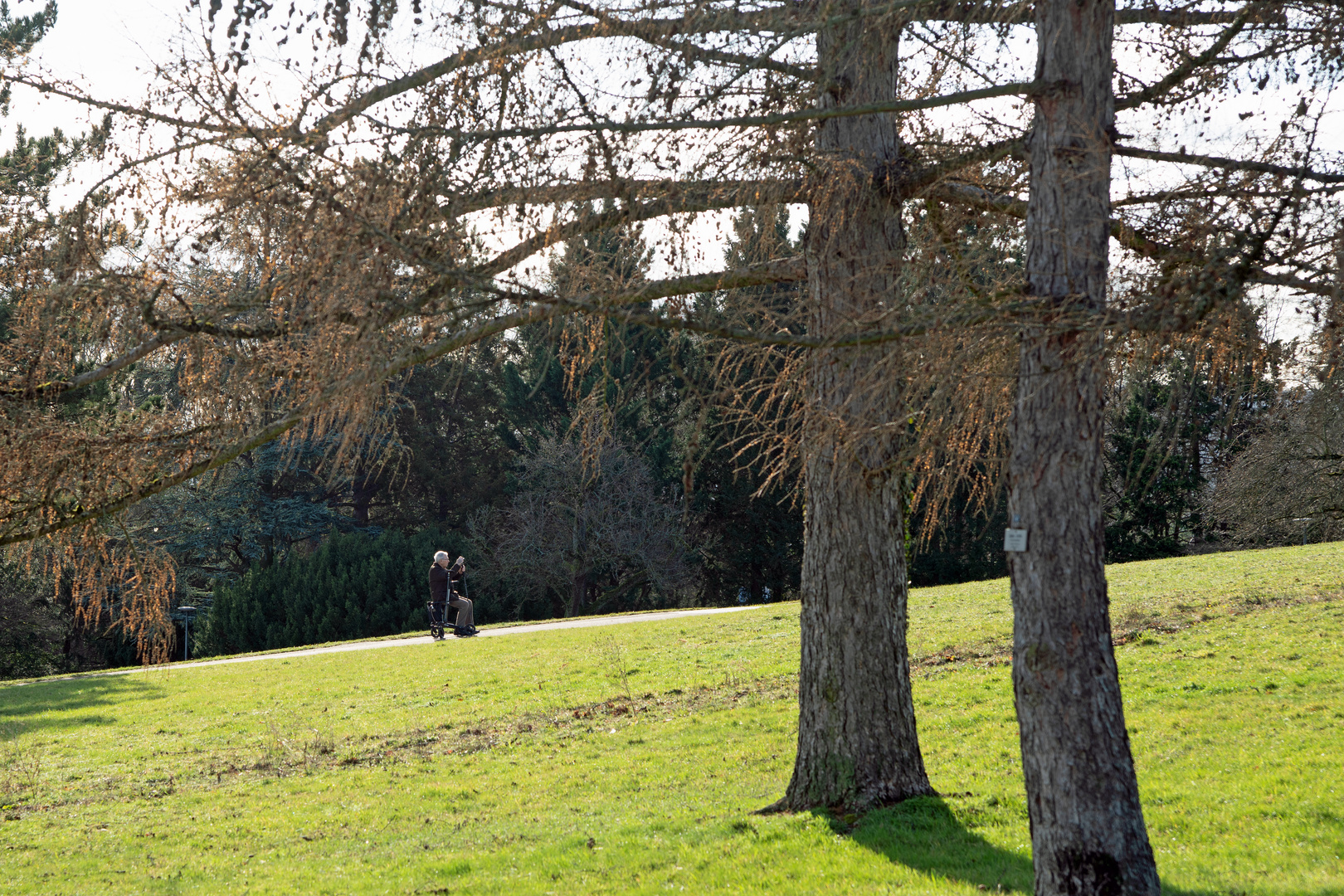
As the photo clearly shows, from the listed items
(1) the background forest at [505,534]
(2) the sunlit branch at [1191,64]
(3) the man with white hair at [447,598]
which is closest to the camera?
(2) the sunlit branch at [1191,64]

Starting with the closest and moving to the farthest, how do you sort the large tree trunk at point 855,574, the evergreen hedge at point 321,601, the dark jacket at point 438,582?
the large tree trunk at point 855,574
the dark jacket at point 438,582
the evergreen hedge at point 321,601

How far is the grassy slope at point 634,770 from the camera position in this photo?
6551 millimetres

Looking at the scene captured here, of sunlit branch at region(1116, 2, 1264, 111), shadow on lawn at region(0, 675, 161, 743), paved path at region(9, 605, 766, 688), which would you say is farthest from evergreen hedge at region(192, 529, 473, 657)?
sunlit branch at region(1116, 2, 1264, 111)

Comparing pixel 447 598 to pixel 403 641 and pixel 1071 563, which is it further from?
pixel 1071 563

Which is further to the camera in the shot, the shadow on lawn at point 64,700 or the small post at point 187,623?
the small post at point 187,623

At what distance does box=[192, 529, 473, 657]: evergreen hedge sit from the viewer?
106 ft

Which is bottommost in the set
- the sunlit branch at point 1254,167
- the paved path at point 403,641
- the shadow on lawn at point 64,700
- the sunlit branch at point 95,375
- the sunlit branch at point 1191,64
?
the shadow on lawn at point 64,700

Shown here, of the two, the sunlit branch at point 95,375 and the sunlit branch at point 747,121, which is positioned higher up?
the sunlit branch at point 747,121

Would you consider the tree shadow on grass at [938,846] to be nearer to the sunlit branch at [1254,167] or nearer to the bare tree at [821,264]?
the bare tree at [821,264]

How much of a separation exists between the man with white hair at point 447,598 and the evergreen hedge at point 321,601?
12.0 meters

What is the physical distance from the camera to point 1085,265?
4895 millimetres

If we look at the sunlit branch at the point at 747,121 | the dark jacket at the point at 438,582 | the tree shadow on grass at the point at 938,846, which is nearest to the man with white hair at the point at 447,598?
the dark jacket at the point at 438,582

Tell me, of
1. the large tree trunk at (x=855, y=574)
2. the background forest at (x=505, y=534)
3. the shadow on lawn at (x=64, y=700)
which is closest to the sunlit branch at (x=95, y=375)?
the large tree trunk at (x=855, y=574)

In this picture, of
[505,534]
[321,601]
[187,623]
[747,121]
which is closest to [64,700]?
[187,623]
